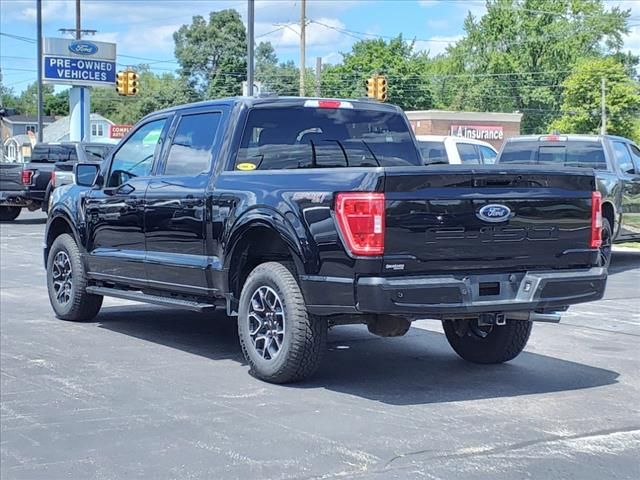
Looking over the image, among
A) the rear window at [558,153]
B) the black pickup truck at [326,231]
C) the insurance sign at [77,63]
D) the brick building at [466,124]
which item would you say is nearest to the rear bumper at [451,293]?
the black pickup truck at [326,231]

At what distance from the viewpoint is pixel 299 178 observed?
670cm

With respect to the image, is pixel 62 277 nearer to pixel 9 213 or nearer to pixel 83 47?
pixel 9 213

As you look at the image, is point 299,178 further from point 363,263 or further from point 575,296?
point 575,296

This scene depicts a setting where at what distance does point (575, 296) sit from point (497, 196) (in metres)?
0.97

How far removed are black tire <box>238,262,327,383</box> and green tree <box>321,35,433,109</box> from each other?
78345 millimetres

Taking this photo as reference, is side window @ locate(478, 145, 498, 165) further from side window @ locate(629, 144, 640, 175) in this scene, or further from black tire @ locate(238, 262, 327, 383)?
black tire @ locate(238, 262, 327, 383)

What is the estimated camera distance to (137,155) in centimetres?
906

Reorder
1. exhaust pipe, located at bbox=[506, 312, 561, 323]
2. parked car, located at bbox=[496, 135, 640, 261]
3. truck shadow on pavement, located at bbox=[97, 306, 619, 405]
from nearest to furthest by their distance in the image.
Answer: exhaust pipe, located at bbox=[506, 312, 561, 323] → truck shadow on pavement, located at bbox=[97, 306, 619, 405] → parked car, located at bbox=[496, 135, 640, 261]

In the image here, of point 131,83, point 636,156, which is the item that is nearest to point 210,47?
point 131,83

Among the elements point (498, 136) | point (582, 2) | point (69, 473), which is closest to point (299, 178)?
point (69, 473)

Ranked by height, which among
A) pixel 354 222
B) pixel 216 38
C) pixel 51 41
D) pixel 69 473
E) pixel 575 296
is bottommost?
pixel 69 473

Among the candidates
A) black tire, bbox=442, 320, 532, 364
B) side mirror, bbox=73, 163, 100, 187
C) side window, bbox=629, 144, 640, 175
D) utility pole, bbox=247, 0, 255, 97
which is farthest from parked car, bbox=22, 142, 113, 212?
black tire, bbox=442, 320, 532, 364

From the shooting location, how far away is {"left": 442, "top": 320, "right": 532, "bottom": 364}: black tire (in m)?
7.66

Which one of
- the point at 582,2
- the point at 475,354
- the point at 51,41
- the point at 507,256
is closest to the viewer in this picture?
the point at 507,256
